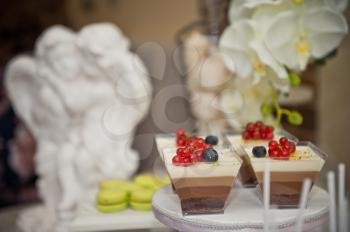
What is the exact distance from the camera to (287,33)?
Answer: 1.09 metres

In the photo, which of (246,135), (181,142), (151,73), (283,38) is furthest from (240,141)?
(151,73)

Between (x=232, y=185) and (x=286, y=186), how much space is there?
11 centimetres

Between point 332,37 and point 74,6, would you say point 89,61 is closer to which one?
point 332,37

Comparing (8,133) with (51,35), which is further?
(8,133)

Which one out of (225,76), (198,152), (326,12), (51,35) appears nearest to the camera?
(198,152)

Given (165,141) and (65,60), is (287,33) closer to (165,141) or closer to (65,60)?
(165,141)

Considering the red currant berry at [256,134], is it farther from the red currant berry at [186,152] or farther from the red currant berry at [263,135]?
the red currant berry at [186,152]

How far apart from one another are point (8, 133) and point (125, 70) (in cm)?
98

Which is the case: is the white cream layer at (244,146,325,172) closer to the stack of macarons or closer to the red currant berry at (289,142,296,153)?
the red currant berry at (289,142,296,153)

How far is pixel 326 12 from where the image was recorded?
1.07 meters

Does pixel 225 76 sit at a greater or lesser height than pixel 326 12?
lesser

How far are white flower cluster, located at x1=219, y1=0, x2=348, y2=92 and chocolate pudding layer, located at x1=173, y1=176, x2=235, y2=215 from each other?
1.14ft

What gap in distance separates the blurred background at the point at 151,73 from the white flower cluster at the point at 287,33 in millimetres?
386

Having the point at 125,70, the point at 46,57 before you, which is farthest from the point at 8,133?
the point at 125,70
